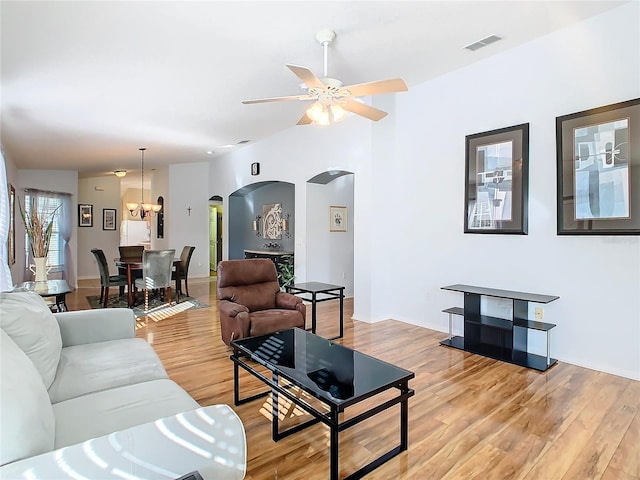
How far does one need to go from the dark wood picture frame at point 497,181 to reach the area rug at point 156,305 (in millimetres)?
4431

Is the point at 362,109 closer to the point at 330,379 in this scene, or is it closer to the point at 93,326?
the point at 330,379

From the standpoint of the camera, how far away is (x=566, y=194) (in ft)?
11.5

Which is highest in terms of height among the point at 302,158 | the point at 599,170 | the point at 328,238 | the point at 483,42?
the point at 483,42

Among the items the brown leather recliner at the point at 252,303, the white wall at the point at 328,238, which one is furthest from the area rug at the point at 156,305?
the white wall at the point at 328,238

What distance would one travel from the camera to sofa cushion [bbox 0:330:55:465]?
110cm

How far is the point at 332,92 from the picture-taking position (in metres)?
3.05

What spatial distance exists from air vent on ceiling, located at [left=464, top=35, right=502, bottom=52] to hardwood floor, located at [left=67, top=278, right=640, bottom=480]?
3.13 m

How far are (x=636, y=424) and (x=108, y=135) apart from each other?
7.15 meters

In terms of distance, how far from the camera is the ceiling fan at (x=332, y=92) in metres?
2.84

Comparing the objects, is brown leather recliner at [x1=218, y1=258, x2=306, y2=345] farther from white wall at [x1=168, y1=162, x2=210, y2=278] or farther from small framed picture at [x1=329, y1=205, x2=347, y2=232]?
white wall at [x1=168, y1=162, x2=210, y2=278]

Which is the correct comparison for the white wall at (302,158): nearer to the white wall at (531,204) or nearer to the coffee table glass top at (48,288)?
the white wall at (531,204)

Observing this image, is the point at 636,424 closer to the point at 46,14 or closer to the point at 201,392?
the point at 201,392

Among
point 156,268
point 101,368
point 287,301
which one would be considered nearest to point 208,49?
point 287,301

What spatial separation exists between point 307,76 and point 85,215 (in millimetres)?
9236
